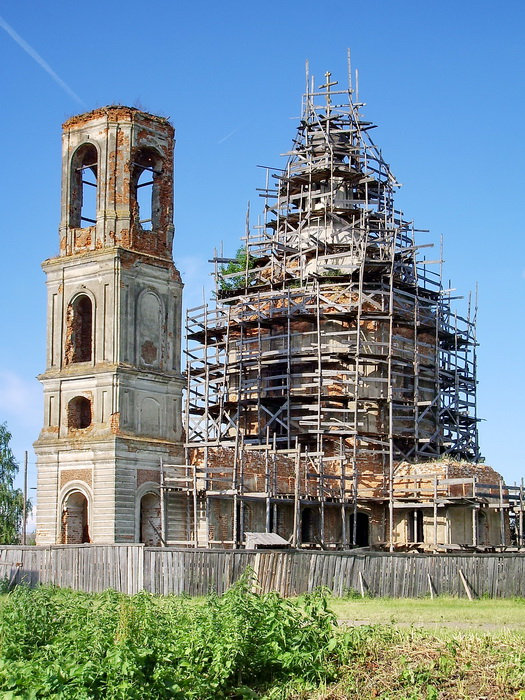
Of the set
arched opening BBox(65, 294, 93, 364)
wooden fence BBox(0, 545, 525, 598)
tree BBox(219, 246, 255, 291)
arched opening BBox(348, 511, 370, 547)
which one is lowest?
wooden fence BBox(0, 545, 525, 598)

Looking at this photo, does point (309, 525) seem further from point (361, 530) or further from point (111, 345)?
point (111, 345)

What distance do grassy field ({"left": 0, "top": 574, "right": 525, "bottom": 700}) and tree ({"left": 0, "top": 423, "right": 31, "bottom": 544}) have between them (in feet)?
99.4

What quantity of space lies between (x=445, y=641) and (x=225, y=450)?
1708 centimetres

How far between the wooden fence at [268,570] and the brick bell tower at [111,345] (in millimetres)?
4020

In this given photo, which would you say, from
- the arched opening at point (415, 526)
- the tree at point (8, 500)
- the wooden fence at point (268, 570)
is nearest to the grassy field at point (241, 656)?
the wooden fence at point (268, 570)

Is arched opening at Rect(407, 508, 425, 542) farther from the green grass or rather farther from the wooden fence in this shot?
the green grass

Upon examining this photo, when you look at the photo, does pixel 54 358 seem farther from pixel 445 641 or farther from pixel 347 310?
pixel 445 641

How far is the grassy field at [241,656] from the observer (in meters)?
13.1

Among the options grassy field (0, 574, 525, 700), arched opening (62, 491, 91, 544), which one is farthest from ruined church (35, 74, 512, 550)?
grassy field (0, 574, 525, 700)

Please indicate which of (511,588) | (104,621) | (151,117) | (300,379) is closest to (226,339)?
(300,379)

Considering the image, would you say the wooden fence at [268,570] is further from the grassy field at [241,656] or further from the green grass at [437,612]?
the grassy field at [241,656]

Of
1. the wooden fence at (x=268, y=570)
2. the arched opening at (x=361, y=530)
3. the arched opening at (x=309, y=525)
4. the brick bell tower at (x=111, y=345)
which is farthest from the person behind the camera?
the arched opening at (x=361, y=530)

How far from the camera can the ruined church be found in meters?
29.7

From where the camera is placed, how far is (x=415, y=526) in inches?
1347
